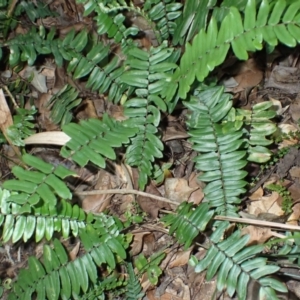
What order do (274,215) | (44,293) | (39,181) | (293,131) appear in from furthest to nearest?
(293,131) → (274,215) → (44,293) → (39,181)

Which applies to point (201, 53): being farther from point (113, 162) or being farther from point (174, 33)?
point (113, 162)

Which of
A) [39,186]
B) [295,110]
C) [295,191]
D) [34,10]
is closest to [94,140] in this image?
[39,186]

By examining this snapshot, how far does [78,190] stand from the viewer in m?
3.09

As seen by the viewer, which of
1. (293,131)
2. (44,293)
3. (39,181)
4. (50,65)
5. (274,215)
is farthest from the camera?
(50,65)

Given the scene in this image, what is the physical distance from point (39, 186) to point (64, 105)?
101 cm

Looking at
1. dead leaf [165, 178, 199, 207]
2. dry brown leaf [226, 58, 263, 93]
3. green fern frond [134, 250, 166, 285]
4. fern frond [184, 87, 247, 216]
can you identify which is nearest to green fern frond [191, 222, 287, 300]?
fern frond [184, 87, 247, 216]

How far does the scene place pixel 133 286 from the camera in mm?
2693

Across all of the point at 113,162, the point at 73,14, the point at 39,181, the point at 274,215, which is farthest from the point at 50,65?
the point at 274,215

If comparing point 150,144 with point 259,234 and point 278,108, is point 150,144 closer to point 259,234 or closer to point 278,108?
point 259,234

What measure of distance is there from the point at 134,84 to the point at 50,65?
4.05 ft

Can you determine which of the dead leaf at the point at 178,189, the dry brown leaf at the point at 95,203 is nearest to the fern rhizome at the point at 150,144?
the dead leaf at the point at 178,189

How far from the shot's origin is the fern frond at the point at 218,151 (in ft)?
8.12

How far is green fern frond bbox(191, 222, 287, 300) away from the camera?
221cm

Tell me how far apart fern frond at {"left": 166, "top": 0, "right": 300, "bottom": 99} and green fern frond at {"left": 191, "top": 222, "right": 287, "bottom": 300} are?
2.59 feet
